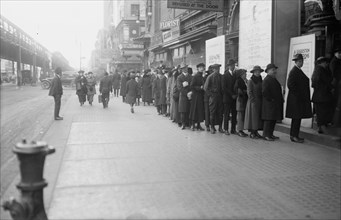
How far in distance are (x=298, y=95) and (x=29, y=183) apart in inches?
297

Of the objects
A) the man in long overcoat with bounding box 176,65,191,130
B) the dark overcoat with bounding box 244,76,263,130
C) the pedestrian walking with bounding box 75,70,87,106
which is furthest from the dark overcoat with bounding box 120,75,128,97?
the dark overcoat with bounding box 244,76,263,130

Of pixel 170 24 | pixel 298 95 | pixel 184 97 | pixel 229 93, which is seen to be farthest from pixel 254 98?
pixel 170 24

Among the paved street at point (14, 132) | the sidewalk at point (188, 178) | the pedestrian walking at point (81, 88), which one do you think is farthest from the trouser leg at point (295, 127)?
the pedestrian walking at point (81, 88)

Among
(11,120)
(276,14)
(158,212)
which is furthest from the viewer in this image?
(11,120)

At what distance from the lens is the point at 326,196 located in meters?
5.30

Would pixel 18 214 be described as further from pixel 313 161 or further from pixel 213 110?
pixel 213 110

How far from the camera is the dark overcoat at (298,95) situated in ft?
30.1

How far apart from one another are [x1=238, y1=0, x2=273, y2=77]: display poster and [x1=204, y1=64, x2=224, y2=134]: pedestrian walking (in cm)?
196

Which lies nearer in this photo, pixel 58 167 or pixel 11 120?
pixel 58 167

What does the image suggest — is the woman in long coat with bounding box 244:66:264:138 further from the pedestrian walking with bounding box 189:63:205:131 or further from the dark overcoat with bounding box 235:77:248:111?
the pedestrian walking with bounding box 189:63:205:131

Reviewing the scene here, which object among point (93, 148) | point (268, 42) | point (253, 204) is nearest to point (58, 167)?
point (93, 148)

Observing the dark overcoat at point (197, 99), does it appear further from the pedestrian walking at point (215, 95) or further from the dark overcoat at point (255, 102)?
the dark overcoat at point (255, 102)

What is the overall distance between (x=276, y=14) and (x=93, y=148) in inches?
254

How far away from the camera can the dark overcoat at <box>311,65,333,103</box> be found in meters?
9.07
